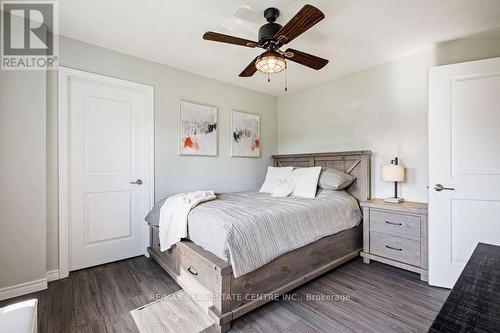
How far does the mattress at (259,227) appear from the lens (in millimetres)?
1719

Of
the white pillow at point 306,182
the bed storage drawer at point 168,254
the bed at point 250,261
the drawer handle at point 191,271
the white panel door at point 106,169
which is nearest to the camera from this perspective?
the bed at point 250,261

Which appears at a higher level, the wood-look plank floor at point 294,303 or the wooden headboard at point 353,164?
the wooden headboard at point 353,164

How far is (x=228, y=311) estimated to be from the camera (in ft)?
5.49

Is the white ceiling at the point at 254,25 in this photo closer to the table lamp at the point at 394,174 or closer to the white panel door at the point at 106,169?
the white panel door at the point at 106,169

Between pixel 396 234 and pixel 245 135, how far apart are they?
2.63 metres

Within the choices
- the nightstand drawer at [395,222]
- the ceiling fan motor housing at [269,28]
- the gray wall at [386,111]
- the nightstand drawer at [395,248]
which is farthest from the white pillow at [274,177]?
the ceiling fan motor housing at [269,28]

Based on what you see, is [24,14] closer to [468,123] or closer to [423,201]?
[468,123]

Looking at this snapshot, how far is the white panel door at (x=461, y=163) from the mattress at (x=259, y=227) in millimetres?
909

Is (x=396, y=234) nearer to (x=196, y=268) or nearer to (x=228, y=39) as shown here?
(x=196, y=268)

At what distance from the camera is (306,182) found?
3.07m

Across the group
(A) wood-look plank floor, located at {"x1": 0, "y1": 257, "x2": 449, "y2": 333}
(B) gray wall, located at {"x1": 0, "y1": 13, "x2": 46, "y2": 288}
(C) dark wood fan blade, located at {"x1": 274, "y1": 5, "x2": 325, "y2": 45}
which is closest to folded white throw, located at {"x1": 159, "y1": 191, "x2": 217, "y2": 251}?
(A) wood-look plank floor, located at {"x1": 0, "y1": 257, "x2": 449, "y2": 333}

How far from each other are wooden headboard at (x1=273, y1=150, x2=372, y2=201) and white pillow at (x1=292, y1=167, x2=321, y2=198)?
0.51m

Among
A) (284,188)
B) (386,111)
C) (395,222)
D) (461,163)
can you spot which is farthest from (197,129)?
(461,163)

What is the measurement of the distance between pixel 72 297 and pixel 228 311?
1.52 metres
